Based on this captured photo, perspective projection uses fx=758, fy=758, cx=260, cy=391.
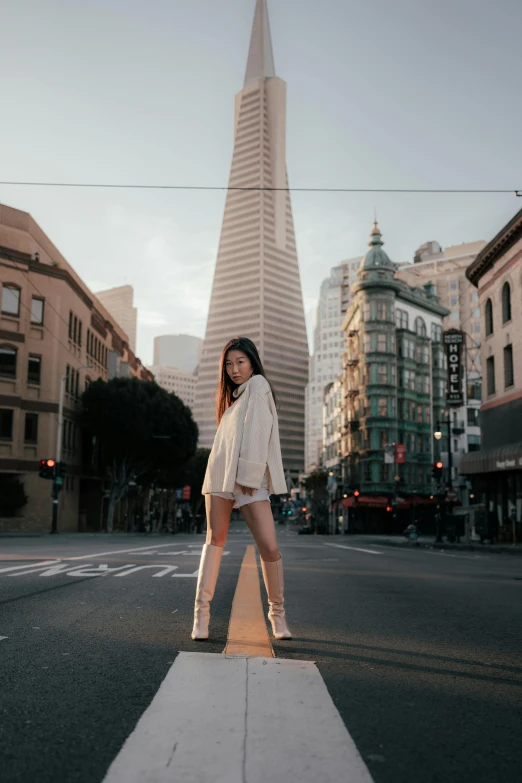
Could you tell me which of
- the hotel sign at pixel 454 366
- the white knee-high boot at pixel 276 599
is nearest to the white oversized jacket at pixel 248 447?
the white knee-high boot at pixel 276 599

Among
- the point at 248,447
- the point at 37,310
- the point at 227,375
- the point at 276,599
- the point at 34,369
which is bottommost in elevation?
the point at 276,599

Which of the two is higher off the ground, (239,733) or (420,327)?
(420,327)

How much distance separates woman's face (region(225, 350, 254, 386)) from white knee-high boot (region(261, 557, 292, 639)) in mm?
1154

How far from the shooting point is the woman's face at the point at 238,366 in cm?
482

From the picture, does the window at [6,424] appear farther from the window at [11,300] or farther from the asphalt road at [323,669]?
the asphalt road at [323,669]

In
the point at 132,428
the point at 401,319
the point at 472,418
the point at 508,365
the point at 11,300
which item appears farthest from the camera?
the point at 472,418

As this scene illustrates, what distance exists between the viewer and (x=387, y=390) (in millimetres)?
69938

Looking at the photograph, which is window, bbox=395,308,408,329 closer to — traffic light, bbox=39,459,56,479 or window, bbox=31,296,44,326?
window, bbox=31,296,44,326

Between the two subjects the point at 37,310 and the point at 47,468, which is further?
the point at 37,310

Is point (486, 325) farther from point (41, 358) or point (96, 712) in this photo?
point (96, 712)

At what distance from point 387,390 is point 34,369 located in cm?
3625

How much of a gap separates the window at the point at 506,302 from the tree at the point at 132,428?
2225 cm

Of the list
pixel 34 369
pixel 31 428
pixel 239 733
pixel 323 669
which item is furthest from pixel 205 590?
pixel 34 369

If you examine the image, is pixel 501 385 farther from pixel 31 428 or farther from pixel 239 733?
pixel 239 733
